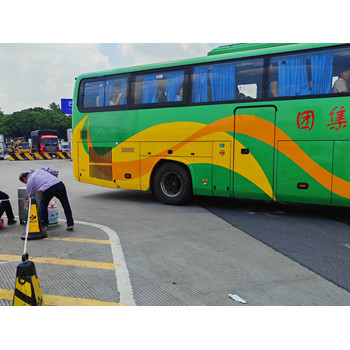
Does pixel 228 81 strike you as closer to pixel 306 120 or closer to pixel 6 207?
pixel 306 120

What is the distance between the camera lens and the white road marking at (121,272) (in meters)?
3.70

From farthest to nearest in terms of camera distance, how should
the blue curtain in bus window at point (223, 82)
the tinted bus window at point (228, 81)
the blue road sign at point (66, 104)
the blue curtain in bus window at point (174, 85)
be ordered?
1. the blue road sign at point (66, 104)
2. the blue curtain in bus window at point (174, 85)
3. the blue curtain in bus window at point (223, 82)
4. the tinted bus window at point (228, 81)

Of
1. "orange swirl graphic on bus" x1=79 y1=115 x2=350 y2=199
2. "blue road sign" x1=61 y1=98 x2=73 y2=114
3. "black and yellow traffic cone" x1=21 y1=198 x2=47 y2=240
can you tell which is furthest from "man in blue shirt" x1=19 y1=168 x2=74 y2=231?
"blue road sign" x1=61 y1=98 x2=73 y2=114

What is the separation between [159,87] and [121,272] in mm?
5848

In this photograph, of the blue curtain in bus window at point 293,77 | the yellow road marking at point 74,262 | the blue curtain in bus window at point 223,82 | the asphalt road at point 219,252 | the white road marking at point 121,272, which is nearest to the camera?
the white road marking at point 121,272

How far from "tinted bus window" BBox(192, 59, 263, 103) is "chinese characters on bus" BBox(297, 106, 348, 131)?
1.07 metres

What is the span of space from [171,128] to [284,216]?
11.2 feet

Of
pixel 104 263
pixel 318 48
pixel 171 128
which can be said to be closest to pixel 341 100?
pixel 318 48

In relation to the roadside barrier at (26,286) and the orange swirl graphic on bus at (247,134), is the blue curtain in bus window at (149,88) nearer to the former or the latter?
the orange swirl graphic on bus at (247,134)

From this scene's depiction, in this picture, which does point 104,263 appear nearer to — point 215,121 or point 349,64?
point 215,121

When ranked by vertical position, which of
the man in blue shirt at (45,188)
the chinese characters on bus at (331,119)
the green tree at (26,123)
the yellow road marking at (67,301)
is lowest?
the yellow road marking at (67,301)

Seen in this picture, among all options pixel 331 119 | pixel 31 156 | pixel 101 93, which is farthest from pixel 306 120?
pixel 31 156

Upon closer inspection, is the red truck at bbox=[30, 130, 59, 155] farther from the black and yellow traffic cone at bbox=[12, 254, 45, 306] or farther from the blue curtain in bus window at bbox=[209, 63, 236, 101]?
the black and yellow traffic cone at bbox=[12, 254, 45, 306]

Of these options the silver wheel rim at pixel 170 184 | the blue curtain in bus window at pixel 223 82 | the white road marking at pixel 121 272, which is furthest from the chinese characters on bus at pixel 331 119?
the white road marking at pixel 121 272
